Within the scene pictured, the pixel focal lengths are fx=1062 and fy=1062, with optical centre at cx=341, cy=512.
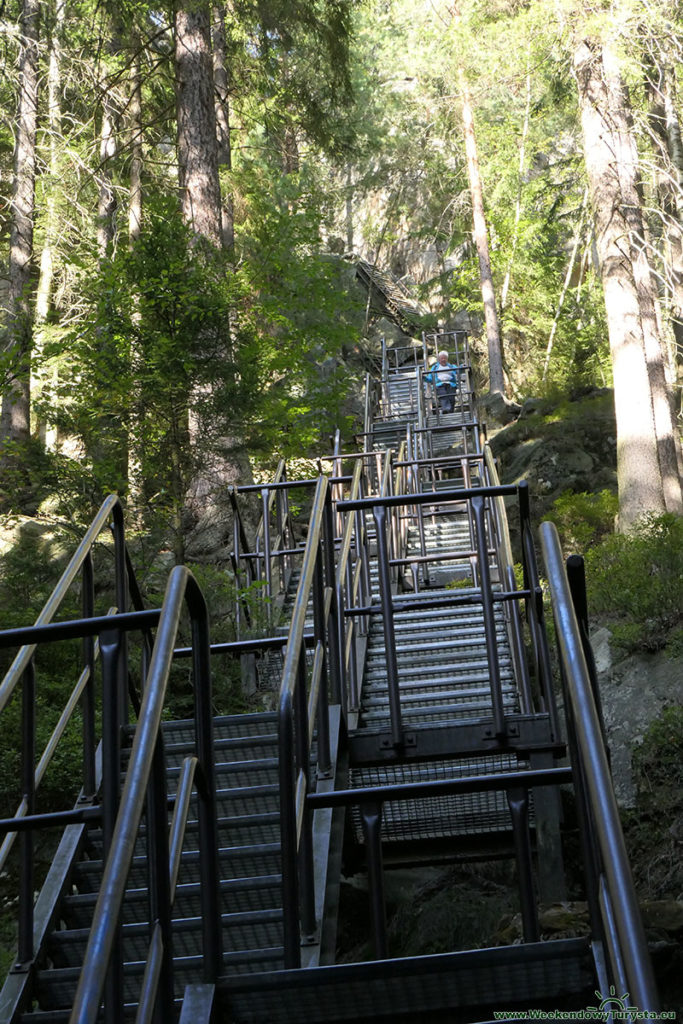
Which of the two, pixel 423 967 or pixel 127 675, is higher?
pixel 127 675

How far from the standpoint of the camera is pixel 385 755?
4.96 meters

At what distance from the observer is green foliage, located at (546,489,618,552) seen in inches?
571

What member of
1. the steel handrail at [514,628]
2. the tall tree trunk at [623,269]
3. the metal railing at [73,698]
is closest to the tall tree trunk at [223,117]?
the tall tree trunk at [623,269]

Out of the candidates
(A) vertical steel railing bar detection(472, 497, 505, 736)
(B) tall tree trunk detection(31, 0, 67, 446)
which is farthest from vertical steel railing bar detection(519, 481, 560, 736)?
(B) tall tree trunk detection(31, 0, 67, 446)

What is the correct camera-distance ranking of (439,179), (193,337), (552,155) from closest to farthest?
(193,337) < (439,179) < (552,155)

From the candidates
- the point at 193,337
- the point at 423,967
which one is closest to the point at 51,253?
the point at 193,337

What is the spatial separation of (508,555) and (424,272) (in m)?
34.0

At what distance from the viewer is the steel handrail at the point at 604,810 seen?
1.66m

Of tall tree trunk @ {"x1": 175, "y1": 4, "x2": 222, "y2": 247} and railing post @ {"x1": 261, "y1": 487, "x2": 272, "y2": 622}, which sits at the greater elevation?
tall tree trunk @ {"x1": 175, "y1": 4, "x2": 222, "y2": 247}

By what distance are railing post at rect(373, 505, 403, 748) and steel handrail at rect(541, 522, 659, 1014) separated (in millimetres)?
2252

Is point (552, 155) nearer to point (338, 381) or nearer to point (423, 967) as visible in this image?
point (338, 381)

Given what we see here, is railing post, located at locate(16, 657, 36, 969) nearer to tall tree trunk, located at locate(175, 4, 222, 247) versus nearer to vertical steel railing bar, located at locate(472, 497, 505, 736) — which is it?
vertical steel railing bar, located at locate(472, 497, 505, 736)

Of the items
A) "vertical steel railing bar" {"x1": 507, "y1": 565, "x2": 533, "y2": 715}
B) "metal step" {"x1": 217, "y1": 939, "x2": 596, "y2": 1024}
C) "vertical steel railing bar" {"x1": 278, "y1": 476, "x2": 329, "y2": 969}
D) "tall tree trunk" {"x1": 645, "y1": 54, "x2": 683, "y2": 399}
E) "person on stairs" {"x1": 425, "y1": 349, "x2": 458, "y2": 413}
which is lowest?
"metal step" {"x1": 217, "y1": 939, "x2": 596, "y2": 1024}

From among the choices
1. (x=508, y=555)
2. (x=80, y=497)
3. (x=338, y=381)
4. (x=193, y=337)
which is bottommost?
(x=508, y=555)
